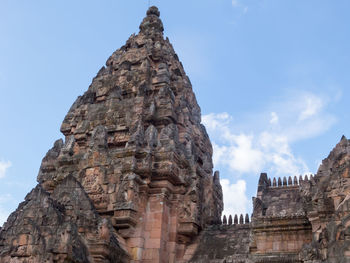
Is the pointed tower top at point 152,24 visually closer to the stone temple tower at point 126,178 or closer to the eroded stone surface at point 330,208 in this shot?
the stone temple tower at point 126,178

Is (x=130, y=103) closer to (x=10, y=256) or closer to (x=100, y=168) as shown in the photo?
(x=100, y=168)

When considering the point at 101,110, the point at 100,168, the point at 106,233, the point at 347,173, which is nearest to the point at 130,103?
the point at 101,110

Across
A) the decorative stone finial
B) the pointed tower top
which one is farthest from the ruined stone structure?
the decorative stone finial

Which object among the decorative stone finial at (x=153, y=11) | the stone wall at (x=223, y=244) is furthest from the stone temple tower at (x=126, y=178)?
the decorative stone finial at (x=153, y=11)

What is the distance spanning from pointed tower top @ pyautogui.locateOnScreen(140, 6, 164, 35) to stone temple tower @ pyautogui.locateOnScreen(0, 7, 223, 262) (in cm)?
152

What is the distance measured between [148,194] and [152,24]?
9.78 m

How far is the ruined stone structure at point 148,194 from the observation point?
38.1ft

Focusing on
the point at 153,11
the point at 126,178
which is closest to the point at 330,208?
the point at 126,178

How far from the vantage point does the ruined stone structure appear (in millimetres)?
11609

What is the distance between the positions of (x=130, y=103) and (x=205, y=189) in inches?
162

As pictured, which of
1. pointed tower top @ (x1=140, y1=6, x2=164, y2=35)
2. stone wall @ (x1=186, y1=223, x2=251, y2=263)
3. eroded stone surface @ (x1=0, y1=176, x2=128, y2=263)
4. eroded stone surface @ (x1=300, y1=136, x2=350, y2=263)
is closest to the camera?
eroded stone surface @ (x1=300, y1=136, x2=350, y2=263)

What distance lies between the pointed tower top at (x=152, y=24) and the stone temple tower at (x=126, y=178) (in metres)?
1.52

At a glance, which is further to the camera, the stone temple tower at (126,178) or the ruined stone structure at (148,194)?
the stone temple tower at (126,178)

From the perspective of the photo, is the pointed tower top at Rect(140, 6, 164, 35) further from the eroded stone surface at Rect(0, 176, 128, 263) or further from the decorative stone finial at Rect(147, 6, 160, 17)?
the eroded stone surface at Rect(0, 176, 128, 263)
